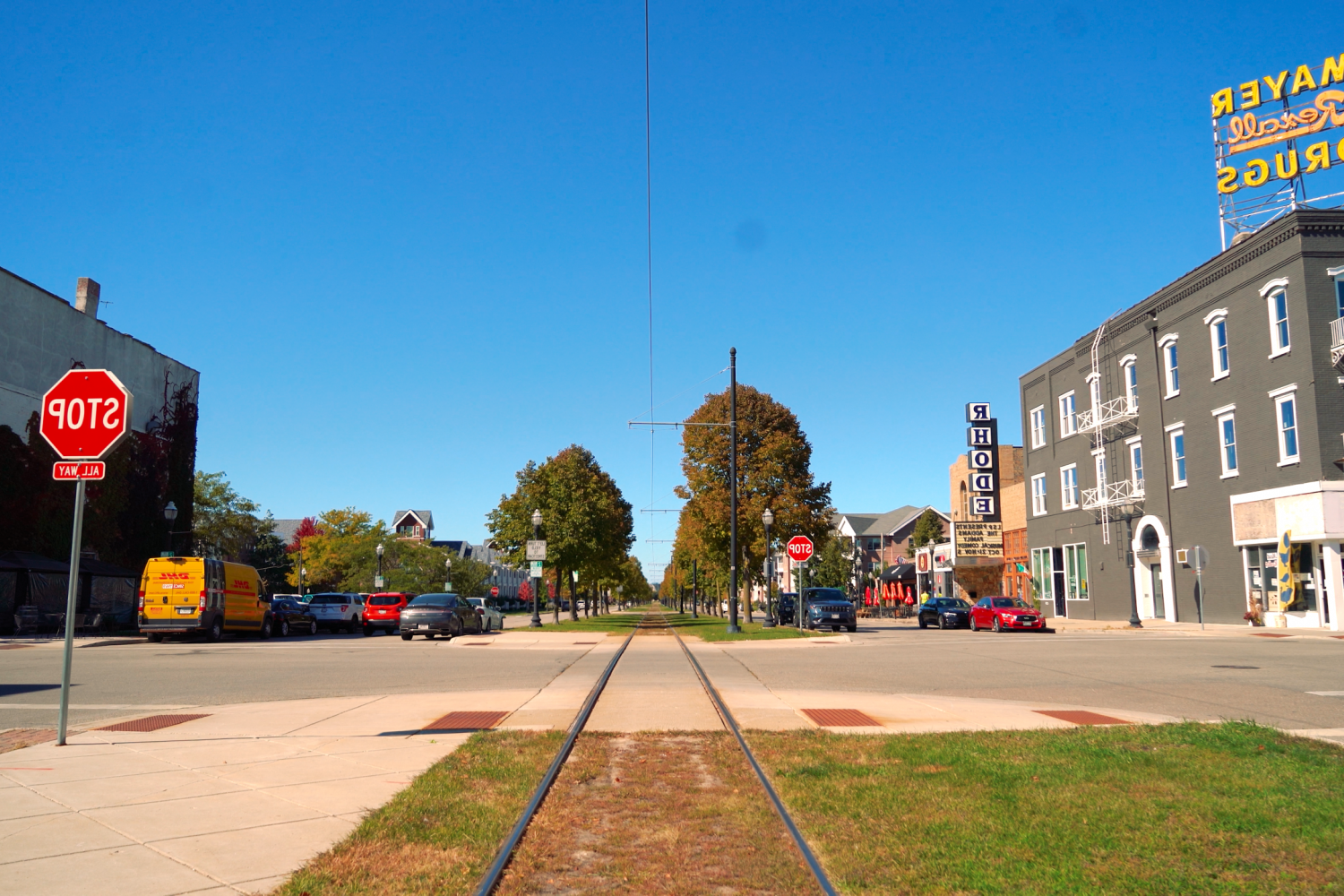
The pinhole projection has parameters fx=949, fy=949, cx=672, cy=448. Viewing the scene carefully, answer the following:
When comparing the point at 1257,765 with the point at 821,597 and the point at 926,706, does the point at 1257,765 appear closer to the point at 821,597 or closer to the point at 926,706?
the point at 926,706

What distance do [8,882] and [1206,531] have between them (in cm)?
4104

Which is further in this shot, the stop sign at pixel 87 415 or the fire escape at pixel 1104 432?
the fire escape at pixel 1104 432

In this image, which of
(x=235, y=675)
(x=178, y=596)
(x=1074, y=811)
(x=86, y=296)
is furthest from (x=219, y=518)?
(x=1074, y=811)

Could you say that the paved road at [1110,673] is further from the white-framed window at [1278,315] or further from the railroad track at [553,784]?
the white-framed window at [1278,315]

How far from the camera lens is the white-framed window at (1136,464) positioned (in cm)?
4294

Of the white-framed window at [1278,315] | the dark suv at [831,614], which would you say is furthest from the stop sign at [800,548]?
the white-framed window at [1278,315]

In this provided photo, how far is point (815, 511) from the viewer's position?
4153 cm

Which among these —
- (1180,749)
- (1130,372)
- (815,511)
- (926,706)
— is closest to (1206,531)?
(1130,372)

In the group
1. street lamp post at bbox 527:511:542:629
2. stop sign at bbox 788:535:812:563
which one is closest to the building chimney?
street lamp post at bbox 527:511:542:629

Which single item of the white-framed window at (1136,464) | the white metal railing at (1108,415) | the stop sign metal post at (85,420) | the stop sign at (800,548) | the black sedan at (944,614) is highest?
the white metal railing at (1108,415)

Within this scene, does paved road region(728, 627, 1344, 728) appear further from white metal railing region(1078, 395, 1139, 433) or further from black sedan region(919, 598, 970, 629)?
white metal railing region(1078, 395, 1139, 433)

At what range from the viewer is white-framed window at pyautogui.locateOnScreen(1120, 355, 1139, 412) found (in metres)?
43.3

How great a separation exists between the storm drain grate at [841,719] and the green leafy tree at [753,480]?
28.3m

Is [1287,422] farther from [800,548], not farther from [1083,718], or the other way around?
[1083,718]
